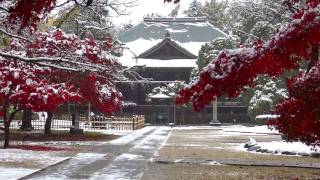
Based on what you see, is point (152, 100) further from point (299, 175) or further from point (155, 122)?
point (299, 175)

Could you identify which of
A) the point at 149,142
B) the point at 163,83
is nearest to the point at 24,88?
the point at 149,142

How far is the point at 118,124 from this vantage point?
126 ft

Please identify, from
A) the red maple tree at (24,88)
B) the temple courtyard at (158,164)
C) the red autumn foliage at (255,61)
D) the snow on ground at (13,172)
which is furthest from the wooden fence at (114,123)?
the red autumn foliage at (255,61)

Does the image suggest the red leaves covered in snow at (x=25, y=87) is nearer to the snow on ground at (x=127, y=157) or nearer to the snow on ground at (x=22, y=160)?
the snow on ground at (x=22, y=160)

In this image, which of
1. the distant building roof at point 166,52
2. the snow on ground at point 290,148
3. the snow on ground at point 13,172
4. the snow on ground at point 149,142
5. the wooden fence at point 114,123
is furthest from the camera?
the distant building roof at point 166,52

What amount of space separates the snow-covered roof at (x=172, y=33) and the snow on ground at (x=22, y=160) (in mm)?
39042

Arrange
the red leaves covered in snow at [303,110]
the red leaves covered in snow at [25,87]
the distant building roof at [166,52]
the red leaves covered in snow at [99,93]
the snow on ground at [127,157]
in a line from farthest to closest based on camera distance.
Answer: the distant building roof at [166,52]
the red leaves covered in snow at [99,93]
the red leaves covered in snow at [25,87]
the snow on ground at [127,157]
the red leaves covered in snow at [303,110]

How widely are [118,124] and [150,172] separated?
26.0 m

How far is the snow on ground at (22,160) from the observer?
12.0m

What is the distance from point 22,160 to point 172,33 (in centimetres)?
4930

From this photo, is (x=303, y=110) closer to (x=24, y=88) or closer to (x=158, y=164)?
(x=158, y=164)


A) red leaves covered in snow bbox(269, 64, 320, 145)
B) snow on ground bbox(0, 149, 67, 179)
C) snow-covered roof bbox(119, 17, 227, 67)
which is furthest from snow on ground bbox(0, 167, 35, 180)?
snow-covered roof bbox(119, 17, 227, 67)

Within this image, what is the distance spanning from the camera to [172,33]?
2477 inches

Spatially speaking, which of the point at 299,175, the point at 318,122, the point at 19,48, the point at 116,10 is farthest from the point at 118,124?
the point at 318,122
